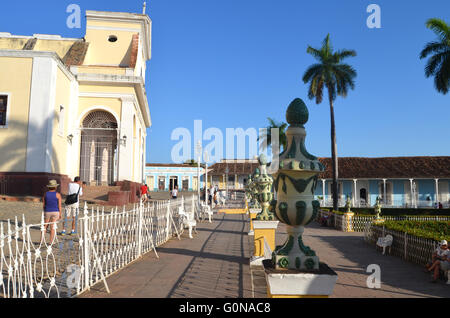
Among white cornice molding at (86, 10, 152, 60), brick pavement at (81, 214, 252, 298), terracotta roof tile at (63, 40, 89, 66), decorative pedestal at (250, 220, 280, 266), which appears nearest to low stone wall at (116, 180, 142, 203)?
terracotta roof tile at (63, 40, 89, 66)

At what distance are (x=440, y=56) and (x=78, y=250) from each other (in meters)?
24.5

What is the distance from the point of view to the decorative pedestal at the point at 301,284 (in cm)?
247

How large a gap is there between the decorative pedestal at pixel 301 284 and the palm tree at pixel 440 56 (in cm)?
2398

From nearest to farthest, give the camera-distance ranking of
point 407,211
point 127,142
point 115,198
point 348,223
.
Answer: point 115,198 < point 348,223 < point 127,142 < point 407,211

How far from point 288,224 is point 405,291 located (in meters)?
3.96

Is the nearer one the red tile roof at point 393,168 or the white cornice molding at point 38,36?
the white cornice molding at point 38,36

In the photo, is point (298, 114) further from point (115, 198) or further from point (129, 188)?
point (129, 188)

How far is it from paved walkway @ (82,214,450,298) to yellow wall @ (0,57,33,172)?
989 cm

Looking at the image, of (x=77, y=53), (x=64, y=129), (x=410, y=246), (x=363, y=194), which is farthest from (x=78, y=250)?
(x=363, y=194)

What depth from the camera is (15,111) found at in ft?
48.6

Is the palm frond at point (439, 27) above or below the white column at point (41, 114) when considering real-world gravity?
above

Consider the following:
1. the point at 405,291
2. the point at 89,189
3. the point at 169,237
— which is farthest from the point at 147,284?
the point at 89,189

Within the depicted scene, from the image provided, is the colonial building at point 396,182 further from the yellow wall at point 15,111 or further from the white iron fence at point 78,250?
the white iron fence at point 78,250

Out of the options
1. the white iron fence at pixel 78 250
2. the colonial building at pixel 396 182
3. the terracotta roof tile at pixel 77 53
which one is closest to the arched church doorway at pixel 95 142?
the terracotta roof tile at pixel 77 53
